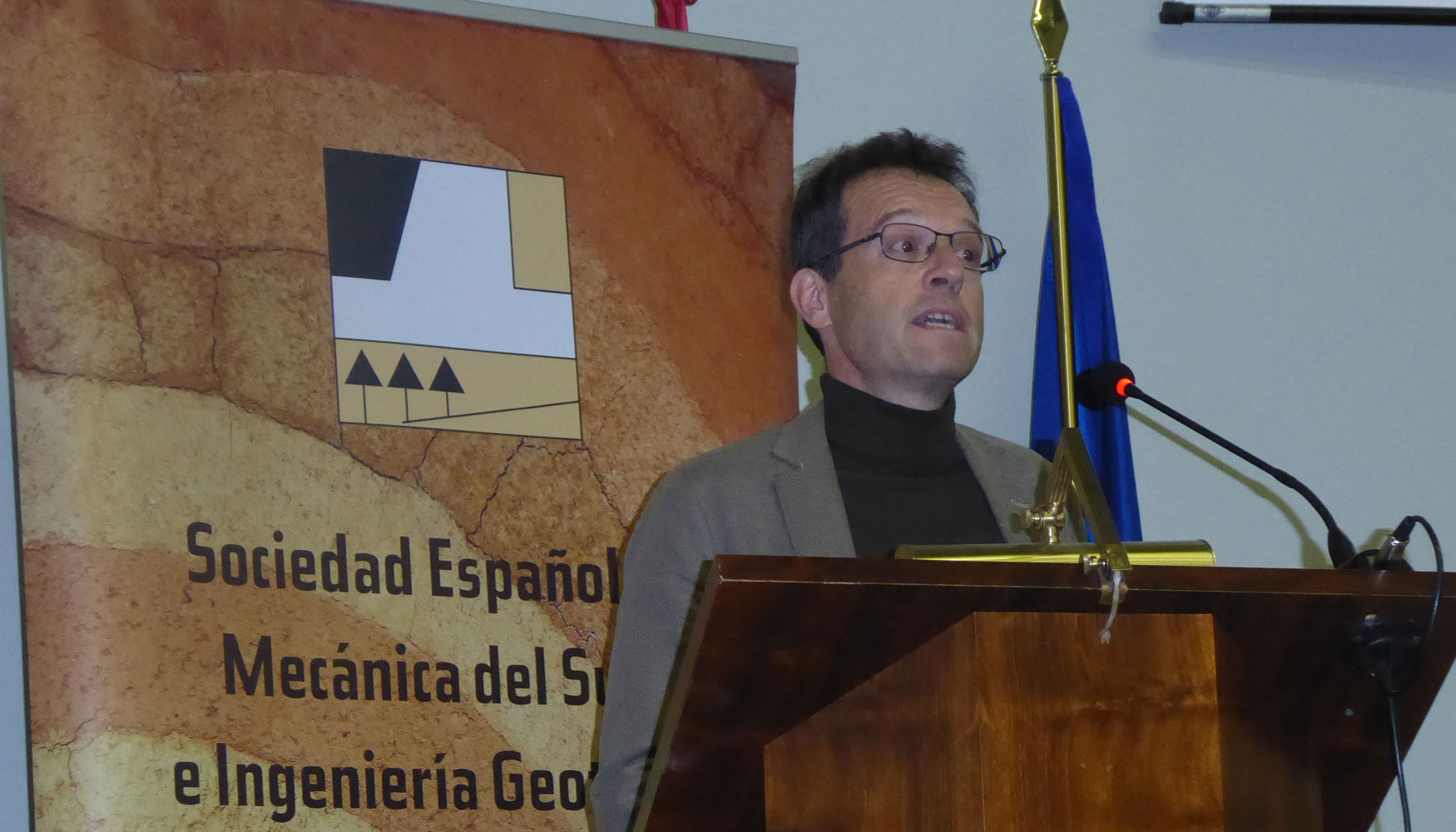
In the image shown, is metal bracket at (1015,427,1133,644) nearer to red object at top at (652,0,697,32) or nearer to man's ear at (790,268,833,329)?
man's ear at (790,268,833,329)

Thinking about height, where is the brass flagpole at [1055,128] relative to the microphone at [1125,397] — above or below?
above

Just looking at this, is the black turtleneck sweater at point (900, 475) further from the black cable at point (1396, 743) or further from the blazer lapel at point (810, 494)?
the black cable at point (1396, 743)

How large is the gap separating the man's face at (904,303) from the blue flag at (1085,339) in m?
0.66

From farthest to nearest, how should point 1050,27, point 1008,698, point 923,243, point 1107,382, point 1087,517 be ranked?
1. point 1050,27
2. point 923,243
3. point 1107,382
4. point 1087,517
5. point 1008,698

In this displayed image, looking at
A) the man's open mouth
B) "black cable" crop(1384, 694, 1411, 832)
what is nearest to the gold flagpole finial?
the man's open mouth

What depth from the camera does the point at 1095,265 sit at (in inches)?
122

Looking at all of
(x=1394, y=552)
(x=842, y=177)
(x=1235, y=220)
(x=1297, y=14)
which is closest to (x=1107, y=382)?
(x=842, y=177)

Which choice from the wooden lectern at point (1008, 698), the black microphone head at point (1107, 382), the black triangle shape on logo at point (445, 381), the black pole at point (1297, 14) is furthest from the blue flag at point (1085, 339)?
the wooden lectern at point (1008, 698)

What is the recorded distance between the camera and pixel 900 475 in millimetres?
2363

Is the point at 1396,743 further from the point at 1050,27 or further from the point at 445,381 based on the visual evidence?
the point at 1050,27

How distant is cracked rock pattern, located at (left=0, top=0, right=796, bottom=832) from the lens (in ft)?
6.98

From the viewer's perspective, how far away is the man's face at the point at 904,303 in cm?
236

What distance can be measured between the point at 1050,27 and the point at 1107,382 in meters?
1.15

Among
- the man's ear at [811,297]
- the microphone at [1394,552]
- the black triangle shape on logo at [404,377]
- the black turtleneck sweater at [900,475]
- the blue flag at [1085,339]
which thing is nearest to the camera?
the microphone at [1394,552]
